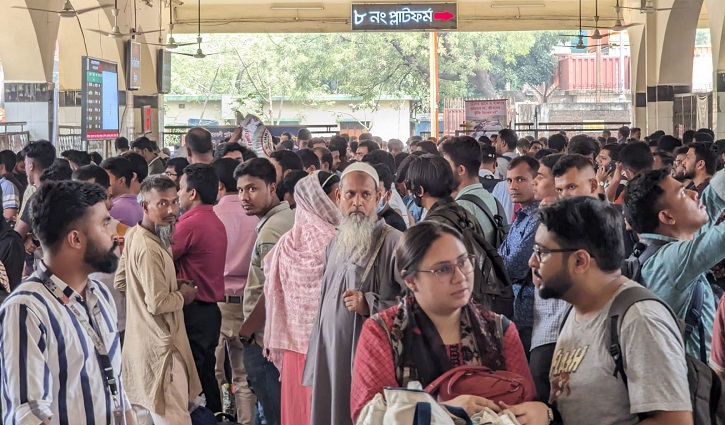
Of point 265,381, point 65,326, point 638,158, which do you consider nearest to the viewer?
point 65,326

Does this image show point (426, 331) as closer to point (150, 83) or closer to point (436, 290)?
point (436, 290)

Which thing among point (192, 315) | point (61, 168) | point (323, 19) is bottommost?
point (192, 315)

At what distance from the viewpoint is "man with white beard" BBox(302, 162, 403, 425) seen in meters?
3.99

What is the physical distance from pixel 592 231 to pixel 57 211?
5.15 feet

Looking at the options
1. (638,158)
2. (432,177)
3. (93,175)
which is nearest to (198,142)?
(93,175)

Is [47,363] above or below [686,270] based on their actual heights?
below

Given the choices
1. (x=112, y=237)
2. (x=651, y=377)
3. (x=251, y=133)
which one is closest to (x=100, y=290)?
(x=112, y=237)

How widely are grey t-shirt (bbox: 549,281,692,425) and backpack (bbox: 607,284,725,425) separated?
0.02 m

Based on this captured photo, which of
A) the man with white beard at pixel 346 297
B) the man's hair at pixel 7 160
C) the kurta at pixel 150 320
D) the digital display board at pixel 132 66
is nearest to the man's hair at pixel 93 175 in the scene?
the kurta at pixel 150 320

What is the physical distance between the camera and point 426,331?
2.85 meters

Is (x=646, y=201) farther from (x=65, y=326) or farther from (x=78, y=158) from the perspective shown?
(x=78, y=158)

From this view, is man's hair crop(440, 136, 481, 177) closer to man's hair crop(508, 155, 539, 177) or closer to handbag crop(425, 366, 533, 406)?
man's hair crop(508, 155, 539, 177)

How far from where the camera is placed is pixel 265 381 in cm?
537

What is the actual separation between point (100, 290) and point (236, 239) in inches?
116
